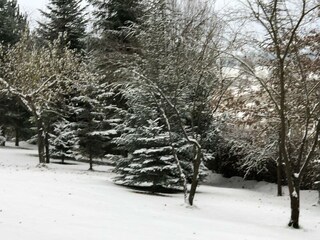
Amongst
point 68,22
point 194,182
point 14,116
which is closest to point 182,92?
point 194,182

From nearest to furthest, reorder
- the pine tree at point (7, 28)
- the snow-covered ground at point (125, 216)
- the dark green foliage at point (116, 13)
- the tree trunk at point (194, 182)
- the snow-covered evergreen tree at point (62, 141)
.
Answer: the snow-covered ground at point (125, 216) → the tree trunk at point (194, 182) → the dark green foliage at point (116, 13) → the snow-covered evergreen tree at point (62, 141) → the pine tree at point (7, 28)

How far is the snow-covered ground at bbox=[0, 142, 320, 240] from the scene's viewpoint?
7.39m

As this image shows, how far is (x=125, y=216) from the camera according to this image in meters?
9.63

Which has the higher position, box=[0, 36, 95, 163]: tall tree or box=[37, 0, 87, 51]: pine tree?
box=[37, 0, 87, 51]: pine tree

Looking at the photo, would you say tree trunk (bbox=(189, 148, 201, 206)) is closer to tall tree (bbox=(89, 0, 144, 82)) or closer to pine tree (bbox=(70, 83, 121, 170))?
pine tree (bbox=(70, 83, 121, 170))

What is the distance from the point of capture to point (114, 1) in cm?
2592

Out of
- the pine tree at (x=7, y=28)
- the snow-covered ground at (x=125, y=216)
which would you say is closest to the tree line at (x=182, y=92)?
the snow-covered ground at (x=125, y=216)

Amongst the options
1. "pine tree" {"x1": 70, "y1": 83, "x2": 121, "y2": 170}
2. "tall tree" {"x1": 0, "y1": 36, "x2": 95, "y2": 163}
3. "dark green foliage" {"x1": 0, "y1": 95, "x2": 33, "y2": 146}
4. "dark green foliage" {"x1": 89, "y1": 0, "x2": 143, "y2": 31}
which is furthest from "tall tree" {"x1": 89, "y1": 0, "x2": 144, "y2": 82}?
"dark green foliage" {"x1": 0, "y1": 95, "x2": 33, "y2": 146}

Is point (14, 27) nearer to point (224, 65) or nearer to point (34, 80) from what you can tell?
point (34, 80)

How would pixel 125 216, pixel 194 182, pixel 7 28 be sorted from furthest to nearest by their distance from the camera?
pixel 7 28, pixel 194 182, pixel 125 216

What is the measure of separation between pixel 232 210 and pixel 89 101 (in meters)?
11.9

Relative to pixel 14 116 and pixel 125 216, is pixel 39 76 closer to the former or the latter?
pixel 14 116

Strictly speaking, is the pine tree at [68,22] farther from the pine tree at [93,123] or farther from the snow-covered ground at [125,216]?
the snow-covered ground at [125,216]

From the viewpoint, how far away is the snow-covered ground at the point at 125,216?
739cm
